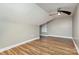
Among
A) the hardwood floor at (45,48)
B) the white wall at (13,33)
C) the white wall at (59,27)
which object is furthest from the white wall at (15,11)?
the white wall at (59,27)

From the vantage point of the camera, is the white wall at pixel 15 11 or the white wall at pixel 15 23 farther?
the white wall at pixel 15 23

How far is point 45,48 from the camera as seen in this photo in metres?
2.97

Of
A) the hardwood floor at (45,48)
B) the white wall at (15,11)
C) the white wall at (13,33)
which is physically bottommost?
the hardwood floor at (45,48)

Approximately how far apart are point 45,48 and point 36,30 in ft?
2.82

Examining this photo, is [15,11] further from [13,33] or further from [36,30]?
[36,30]

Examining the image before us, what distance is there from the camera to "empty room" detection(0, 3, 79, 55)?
251 centimetres

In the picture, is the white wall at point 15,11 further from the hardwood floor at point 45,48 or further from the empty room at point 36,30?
the hardwood floor at point 45,48

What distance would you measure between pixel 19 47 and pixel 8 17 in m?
0.91

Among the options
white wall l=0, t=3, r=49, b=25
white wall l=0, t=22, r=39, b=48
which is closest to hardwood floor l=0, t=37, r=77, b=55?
white wall l=0, t=22, r=39, b=48

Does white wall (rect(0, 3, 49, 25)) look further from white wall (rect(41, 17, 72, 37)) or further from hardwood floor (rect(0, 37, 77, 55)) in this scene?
white wall (rect(41, 17, 72, 37))

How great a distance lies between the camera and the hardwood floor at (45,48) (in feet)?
8.58

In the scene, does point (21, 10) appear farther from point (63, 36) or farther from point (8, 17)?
point (63, 36)

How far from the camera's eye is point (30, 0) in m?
1.31

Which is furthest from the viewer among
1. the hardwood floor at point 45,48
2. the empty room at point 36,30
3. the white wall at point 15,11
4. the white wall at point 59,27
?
the white wall at point 59,27
